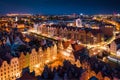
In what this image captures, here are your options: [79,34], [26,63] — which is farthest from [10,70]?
[79,34]

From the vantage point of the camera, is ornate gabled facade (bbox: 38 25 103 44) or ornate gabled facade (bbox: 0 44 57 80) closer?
ornate gabled facade (bbox: 0 44 57 80)

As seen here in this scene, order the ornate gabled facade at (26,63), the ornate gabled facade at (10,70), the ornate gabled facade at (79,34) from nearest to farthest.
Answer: the ornate gabled facade at (10,70) < the ornate gabled facade at (26,63) < the ornate gabled facade at (79,34)

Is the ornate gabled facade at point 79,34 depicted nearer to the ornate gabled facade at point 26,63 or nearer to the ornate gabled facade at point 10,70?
the ornate gabled facade at point 26,63

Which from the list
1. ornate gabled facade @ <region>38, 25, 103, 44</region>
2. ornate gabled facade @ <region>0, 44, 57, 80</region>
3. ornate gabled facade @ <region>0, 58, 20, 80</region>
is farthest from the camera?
ornate gabled facade @ <region>38, 25, 103, 44</region>

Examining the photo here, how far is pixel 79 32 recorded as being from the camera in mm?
24047

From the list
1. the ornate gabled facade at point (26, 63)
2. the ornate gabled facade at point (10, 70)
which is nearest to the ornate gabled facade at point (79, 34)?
the ornate gabled facade at point (26, 63)

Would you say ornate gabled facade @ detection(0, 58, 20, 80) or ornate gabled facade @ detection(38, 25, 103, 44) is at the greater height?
ornate gabled facade @ detection(38, 25, 103, 44)

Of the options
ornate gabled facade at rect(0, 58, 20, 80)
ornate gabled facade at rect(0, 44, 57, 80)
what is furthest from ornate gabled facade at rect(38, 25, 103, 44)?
ornate gabled facade at rect(0, 58, 20, 80)

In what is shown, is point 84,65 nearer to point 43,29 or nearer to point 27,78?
point 27,78

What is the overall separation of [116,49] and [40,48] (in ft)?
24.1

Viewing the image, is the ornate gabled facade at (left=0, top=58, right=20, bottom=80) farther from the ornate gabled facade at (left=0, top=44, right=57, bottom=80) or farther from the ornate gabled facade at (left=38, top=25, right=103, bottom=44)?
the ornate gabled facade at (left=38, top=25, right=103, bottom=44)

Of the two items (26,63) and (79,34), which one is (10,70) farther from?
(79,34)

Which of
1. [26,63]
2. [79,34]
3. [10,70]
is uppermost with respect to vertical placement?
[79,34]

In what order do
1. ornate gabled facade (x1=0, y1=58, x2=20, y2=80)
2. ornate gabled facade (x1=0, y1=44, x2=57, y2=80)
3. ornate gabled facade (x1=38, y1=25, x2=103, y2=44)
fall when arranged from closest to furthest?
1. ornate gabled facade (x1=0, y1=58, x2=20, y2=80)
2. ornate gabled facade (x1=0, y1=44, x2=57, y2=80)
3. ornate gabled facade (x1=38, y1=25, x2=103, y2=44)
